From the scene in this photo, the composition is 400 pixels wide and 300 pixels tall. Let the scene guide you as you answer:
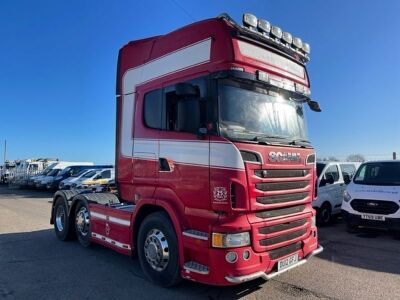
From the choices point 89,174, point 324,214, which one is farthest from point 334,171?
point 89,174

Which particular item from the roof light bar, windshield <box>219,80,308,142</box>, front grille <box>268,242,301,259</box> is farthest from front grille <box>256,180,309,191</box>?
the roof light bar

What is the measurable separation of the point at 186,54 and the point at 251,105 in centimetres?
120

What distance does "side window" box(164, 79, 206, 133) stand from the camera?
5.18 m

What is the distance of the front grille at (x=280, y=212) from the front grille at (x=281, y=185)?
292 mm

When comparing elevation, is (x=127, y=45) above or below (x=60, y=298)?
above

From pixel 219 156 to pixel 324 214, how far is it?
297 inches

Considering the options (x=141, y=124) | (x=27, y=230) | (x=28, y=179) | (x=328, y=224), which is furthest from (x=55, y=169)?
(x=141, y=124)

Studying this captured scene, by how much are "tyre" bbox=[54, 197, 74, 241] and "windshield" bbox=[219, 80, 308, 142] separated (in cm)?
522

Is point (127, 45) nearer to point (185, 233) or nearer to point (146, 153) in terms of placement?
point (146, 153)

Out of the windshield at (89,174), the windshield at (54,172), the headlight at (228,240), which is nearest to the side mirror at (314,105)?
the headlight at (228,240)

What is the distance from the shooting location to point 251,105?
5402mm

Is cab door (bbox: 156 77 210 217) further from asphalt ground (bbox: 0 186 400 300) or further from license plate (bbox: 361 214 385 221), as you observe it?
license plate (bbox: 361 214 385 221)

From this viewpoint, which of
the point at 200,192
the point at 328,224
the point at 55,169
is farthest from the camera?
the point at 55,169

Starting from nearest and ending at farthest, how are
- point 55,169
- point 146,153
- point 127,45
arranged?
1. point 146,153
2. point 127,45
3. point 55,169
